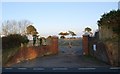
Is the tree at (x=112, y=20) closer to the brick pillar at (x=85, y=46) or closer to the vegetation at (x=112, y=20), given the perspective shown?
the vegetation at (x=112, y=20)

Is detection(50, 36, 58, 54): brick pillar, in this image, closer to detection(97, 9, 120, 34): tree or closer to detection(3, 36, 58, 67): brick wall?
detection(3, 36, 58, 67): brick wall

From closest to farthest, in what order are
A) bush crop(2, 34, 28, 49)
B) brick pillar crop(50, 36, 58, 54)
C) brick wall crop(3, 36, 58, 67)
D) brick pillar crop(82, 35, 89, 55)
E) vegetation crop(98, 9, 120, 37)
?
bush crop(2, 34, 28, 49)
vegetation crop(98, 9, 120, 37)
brick wall crop(3, 36, 58, 67)
brick pillar crop(82, 35, 89, 55)
brick pillar crop(50, 36, 58, 54)

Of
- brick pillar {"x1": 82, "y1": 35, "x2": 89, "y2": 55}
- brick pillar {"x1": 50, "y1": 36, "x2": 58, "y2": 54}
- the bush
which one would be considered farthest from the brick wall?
brick pillar {"x1": 82, "y1": 35, "x2": 89, "y2": 55}

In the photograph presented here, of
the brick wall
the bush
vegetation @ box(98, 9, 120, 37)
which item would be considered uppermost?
vegetation @ box(98, 9, 120, 37)

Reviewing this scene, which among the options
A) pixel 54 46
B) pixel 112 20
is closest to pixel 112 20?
pixel 112 20

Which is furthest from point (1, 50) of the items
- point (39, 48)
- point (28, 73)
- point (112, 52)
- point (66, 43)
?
point (66, 43)

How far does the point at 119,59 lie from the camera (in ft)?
59.7

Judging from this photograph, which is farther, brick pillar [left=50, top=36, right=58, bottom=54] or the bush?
brick pillar [left=50, top=36, right=58, bottom=54]

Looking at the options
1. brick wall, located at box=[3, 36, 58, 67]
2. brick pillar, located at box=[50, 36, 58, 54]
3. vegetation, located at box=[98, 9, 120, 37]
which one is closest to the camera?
vegetation, located at box=[98, 9, 120, 37]

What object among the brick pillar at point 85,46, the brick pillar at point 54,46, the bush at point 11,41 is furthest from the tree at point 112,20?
the brick pillar at point 54,46

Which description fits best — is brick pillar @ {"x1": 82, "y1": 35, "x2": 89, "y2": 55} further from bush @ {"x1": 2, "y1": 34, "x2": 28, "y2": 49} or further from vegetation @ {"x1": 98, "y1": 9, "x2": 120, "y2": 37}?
bush @ {"x1": 2, "y1": 34, "x2": 28, "y2": 49}

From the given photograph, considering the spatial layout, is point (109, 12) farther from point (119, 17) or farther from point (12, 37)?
point (12, 37)

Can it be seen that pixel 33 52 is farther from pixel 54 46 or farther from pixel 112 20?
pixel 112 20

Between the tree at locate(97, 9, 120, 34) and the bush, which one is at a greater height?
the tree at locate(97, 9, 120, 34)
